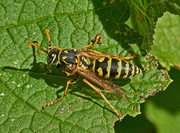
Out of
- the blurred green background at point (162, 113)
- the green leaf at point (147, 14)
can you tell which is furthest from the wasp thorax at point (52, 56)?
the blurred green background at point (162, 113)

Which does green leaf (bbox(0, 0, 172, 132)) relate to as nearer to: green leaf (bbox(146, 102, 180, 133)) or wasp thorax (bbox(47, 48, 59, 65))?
wasp thorax (bbox(47, 48, 59, 65))

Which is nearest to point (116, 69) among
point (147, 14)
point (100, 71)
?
point (100, 71)

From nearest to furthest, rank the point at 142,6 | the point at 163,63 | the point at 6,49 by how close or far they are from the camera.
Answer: the point at 142,6
the point at 6,49
the point at 163,63

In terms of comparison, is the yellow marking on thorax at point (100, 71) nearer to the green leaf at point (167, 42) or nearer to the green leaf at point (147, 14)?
the green leaf at point (147, 14)

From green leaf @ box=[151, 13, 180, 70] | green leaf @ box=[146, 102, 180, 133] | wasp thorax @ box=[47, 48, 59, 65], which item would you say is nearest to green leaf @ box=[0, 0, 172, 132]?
wasp thorax @ box=[47, 48, 59, 65]

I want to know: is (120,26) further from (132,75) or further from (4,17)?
(4,17)

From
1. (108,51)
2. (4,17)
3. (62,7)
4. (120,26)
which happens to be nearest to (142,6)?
(120,26)

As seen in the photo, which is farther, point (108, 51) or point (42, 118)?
point (108, 51)
